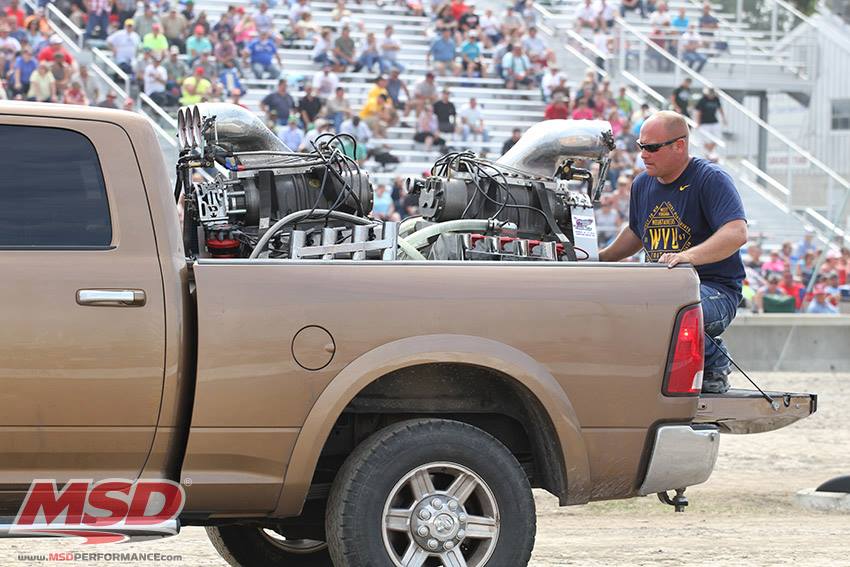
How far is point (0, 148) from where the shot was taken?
536cm

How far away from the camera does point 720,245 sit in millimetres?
6613

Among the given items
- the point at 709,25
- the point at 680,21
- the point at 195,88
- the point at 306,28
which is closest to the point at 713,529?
the point at 195,88

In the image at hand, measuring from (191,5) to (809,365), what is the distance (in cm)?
1127

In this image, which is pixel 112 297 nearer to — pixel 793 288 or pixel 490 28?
pixel 793 288

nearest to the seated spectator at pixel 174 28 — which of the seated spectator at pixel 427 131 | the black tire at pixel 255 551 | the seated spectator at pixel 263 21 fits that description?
the seated spectator at pixel 263 21

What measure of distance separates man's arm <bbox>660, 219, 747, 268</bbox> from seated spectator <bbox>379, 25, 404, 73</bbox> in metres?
18.2

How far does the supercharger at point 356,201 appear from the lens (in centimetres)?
636

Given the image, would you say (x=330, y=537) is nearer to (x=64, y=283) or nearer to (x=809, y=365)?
(x=64, y=283)

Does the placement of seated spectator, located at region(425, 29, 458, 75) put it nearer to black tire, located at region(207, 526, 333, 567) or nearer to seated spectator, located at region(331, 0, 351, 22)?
seated spectator, located at region(331, 0, 351, 22)

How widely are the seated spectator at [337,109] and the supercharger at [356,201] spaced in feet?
50.1

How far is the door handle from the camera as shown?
519 cm

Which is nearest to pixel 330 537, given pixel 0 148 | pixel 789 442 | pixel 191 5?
pixel 0 148

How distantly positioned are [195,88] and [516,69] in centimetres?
708

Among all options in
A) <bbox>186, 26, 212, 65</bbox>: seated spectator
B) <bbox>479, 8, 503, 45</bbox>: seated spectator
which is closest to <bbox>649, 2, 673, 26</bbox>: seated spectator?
<bbox>479, 8, 503, 45</bbox>: seated spectator
